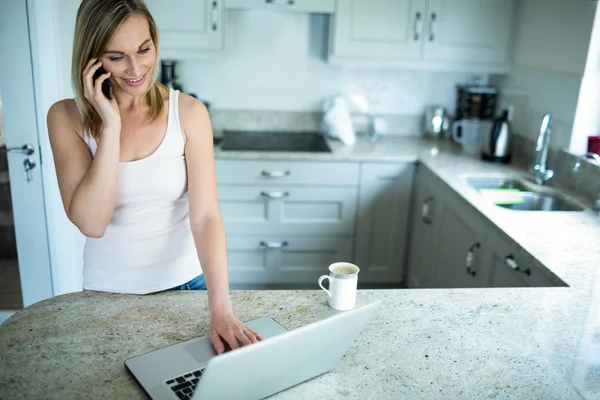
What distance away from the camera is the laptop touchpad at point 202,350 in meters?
1.14

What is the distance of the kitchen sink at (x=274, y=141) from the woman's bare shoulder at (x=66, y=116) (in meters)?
1.78

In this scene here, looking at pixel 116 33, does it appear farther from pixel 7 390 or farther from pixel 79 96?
pixel 7 390

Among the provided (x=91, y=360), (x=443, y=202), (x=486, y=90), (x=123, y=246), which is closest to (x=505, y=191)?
(x=443, y=202)

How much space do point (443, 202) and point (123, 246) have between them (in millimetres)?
1699

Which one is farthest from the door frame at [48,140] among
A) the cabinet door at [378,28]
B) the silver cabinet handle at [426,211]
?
the silver cabinet handle at [426,211]

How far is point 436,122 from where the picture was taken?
3.50 metres

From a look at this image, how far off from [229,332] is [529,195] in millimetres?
1883

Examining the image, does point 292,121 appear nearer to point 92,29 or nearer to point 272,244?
point 272,244

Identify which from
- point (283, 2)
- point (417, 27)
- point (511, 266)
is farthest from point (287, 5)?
point (511, 266)

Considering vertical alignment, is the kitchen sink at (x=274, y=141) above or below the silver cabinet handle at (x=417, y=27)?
below

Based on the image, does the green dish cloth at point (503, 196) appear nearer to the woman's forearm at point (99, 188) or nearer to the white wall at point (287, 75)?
the white wall at point (287, 75)

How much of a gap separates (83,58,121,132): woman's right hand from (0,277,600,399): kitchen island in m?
0.43

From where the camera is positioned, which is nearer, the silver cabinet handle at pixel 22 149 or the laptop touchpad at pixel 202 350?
the laptop touchpad at pixel 202 350

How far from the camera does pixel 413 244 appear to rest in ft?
10.6
